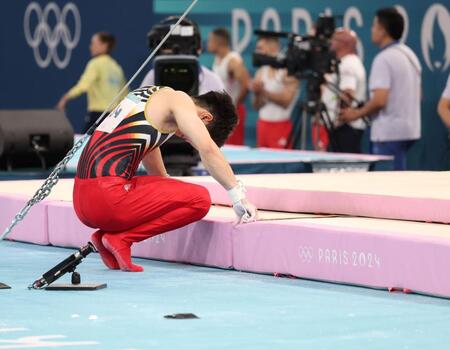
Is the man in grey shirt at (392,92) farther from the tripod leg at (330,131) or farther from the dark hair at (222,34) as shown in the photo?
the dark hair at (222,34)

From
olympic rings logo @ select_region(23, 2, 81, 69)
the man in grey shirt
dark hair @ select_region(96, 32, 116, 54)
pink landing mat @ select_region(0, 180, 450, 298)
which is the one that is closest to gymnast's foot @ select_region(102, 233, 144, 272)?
pink landing mat @ select_region(0, 180, 450, 298)

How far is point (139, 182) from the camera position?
684 centimetres

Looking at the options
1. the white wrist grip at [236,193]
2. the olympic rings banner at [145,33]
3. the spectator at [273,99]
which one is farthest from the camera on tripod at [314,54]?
the white wrist grip at [236,193]

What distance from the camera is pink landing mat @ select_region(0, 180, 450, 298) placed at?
590cm

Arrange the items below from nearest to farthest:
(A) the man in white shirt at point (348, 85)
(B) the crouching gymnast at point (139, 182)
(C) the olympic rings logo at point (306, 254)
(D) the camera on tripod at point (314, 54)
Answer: (C) the olympic rings logo at point (306, 254) < (B) the crouching gymnast at point (139, 182) < (D) the camera on tripod at point (314, 54) < (A) the man in white shirt at point (348, 85)

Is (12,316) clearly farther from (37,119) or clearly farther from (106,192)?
(37,119)

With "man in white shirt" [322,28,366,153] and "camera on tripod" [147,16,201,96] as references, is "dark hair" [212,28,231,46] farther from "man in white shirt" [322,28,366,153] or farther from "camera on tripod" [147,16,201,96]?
"camera on tripod" [147,16,201,96]

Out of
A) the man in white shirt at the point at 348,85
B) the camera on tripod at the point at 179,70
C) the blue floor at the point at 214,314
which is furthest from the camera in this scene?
the man in white shirt at the point at 348,85

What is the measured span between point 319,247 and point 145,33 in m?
11.4

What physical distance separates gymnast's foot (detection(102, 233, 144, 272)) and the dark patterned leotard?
0.32m

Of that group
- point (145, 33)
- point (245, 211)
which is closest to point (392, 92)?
point (245, 211)

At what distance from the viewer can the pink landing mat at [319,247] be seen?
232 inches

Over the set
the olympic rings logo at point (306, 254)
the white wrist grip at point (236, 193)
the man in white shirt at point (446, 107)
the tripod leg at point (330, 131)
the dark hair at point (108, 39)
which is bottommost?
the tripod leg at point (330, 131)

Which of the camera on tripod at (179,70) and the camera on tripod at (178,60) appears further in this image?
the camera on tripod at (178,60)
